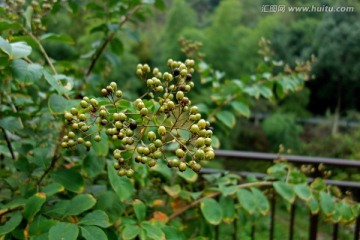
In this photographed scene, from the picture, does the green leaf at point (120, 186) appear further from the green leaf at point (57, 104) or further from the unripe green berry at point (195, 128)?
the unripe green berry at point (195, 128)

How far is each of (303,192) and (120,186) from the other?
58 cm

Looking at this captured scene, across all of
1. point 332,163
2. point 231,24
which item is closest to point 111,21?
point 332,163

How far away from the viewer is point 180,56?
11.6 metres

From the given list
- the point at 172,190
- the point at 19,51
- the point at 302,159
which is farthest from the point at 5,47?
the point at 302,159

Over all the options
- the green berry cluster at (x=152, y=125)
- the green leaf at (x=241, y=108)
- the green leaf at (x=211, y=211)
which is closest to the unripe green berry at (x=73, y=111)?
the green berry cluster at (x=152, y=125)

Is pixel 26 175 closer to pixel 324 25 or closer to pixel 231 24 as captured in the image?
pixel 324 25

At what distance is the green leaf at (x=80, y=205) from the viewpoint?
0.88 m

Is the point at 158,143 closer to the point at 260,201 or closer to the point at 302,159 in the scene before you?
the point at 260,201

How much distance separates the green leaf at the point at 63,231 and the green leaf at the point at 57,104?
0.25 m

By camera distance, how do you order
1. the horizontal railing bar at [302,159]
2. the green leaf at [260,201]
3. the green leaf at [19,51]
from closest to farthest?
the green leaf at [19,51] < the green leaf at [260,201] < the horizontal railing bar at [302,159]

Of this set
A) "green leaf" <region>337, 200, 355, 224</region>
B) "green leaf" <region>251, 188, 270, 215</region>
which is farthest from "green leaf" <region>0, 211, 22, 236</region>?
"green leaf" <region>337, 200, 355, 224</region>

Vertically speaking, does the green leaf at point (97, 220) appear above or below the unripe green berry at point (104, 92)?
below

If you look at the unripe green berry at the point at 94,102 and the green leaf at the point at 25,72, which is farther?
the green leaf at the point at 25,72

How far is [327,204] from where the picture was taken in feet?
4.16
